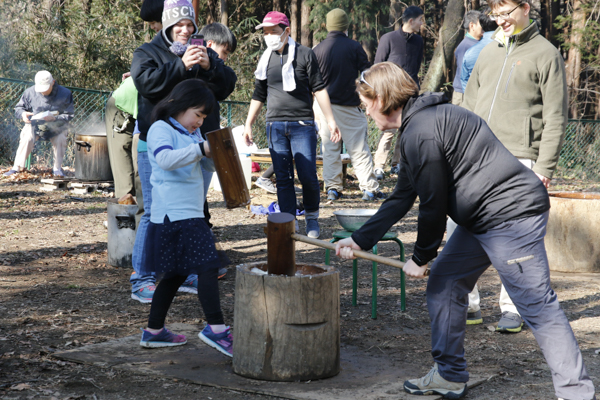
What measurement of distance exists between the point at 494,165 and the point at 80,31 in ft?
49.4

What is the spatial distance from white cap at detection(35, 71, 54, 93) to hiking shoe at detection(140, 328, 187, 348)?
28.9 ft

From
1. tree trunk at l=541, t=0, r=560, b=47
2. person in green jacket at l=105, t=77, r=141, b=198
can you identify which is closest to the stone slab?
person in green jacket at l=105, t=77, r=141, b=198

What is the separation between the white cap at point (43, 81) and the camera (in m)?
11.4

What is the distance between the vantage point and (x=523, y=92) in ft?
13.5

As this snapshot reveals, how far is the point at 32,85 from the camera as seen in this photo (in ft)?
40.9

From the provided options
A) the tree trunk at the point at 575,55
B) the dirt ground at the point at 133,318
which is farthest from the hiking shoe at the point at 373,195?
the tree trunk at the point at 575,55

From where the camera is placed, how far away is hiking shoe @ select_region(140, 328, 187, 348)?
154 inches

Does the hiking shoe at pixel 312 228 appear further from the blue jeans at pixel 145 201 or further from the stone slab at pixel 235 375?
the stone slab at pixel 235 375

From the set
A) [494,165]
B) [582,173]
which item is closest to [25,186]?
[494,165]

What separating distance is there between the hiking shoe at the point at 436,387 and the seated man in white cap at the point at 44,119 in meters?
9.90

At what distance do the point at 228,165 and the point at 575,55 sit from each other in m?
13.5

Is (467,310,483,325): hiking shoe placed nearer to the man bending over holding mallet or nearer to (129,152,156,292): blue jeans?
the man bending over holding mallet

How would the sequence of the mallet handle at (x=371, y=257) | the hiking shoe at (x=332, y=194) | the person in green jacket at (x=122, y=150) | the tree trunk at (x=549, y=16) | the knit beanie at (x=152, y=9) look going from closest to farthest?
1. the mallet handle at (x=371, y=257)
2. the knit beanie at (x=152, y=9)
3. the person in green jacket at (x=122, y=150)
4. the hiking shoe at (x=332, y=194)
5. the tree trunk at (x=549, y=16)

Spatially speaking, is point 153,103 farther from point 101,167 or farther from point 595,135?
point 595,135
